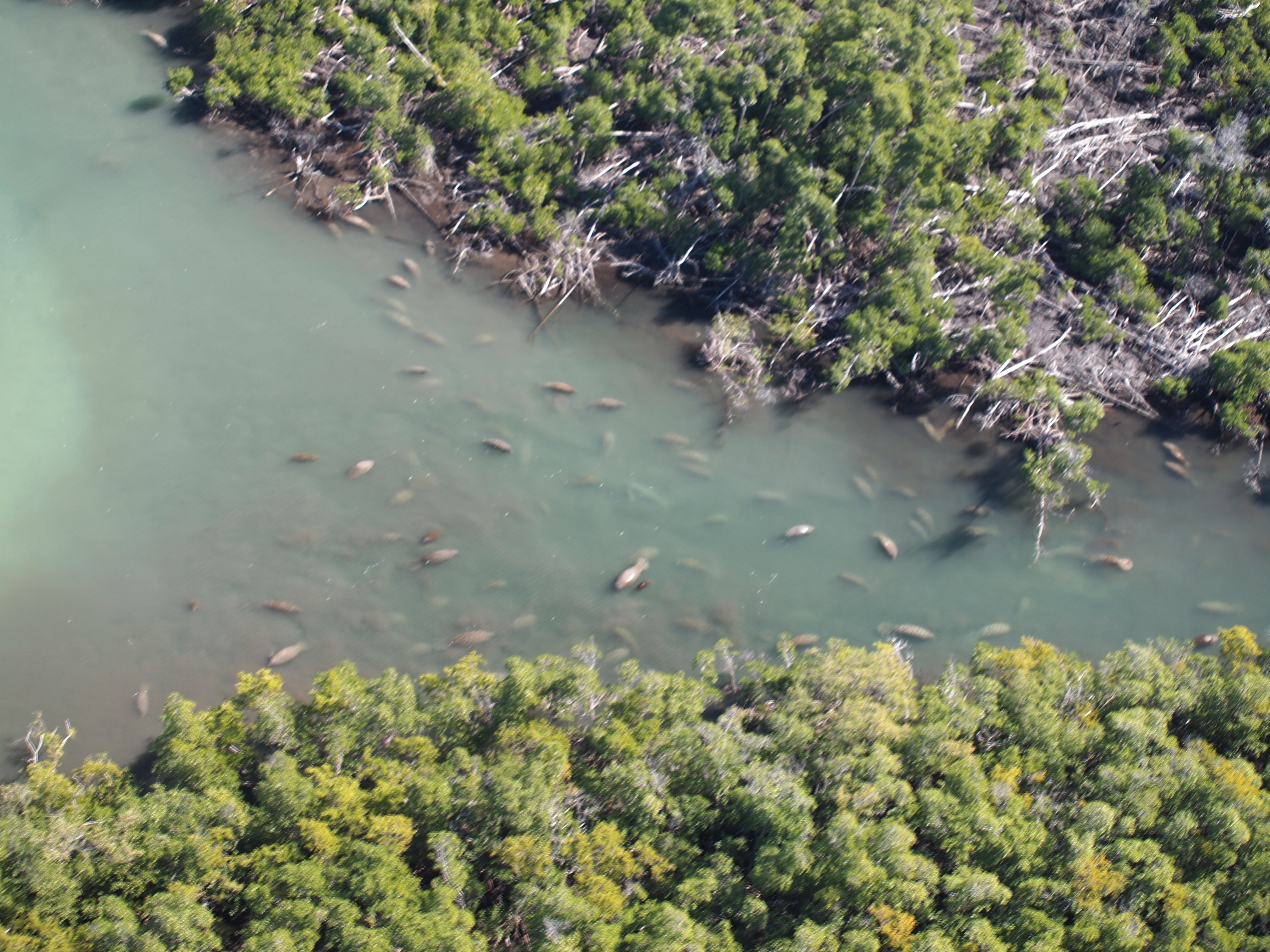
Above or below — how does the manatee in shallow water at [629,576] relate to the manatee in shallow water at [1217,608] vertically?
below

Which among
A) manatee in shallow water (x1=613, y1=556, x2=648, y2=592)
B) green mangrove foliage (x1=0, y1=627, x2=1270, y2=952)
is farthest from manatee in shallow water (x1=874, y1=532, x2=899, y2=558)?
manatee in shallow water (x1=613, y1=556, x2=648, y2=592)

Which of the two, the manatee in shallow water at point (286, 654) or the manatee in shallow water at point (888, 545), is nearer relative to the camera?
the manatee in shallow water at point (286, 654)

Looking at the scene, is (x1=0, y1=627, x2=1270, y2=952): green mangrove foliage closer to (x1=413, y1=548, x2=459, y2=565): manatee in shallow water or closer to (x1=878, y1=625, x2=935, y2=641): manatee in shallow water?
(x1=878, y1=625, x2=935, y2=641): manatee in shallow water

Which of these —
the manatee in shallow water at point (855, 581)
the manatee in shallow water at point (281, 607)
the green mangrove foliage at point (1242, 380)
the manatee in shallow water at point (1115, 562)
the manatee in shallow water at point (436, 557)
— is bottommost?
the manatee in shallow water at point (281, 607)

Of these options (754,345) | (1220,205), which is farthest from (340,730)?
(1220,205)

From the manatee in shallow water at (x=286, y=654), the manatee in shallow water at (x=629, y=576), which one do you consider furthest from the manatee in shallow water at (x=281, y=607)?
the manatee in shallow water at (x=629, y=576)

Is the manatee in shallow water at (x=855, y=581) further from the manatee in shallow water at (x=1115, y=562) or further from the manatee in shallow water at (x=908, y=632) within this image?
the manatee in shallow water at (x=1115, y=562)

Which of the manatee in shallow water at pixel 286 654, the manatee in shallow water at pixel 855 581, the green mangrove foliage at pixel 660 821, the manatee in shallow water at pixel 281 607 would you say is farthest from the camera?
the manatee in shallow water at pixel 855 581

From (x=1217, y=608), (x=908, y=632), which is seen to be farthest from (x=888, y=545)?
(x=1217, y=608)
